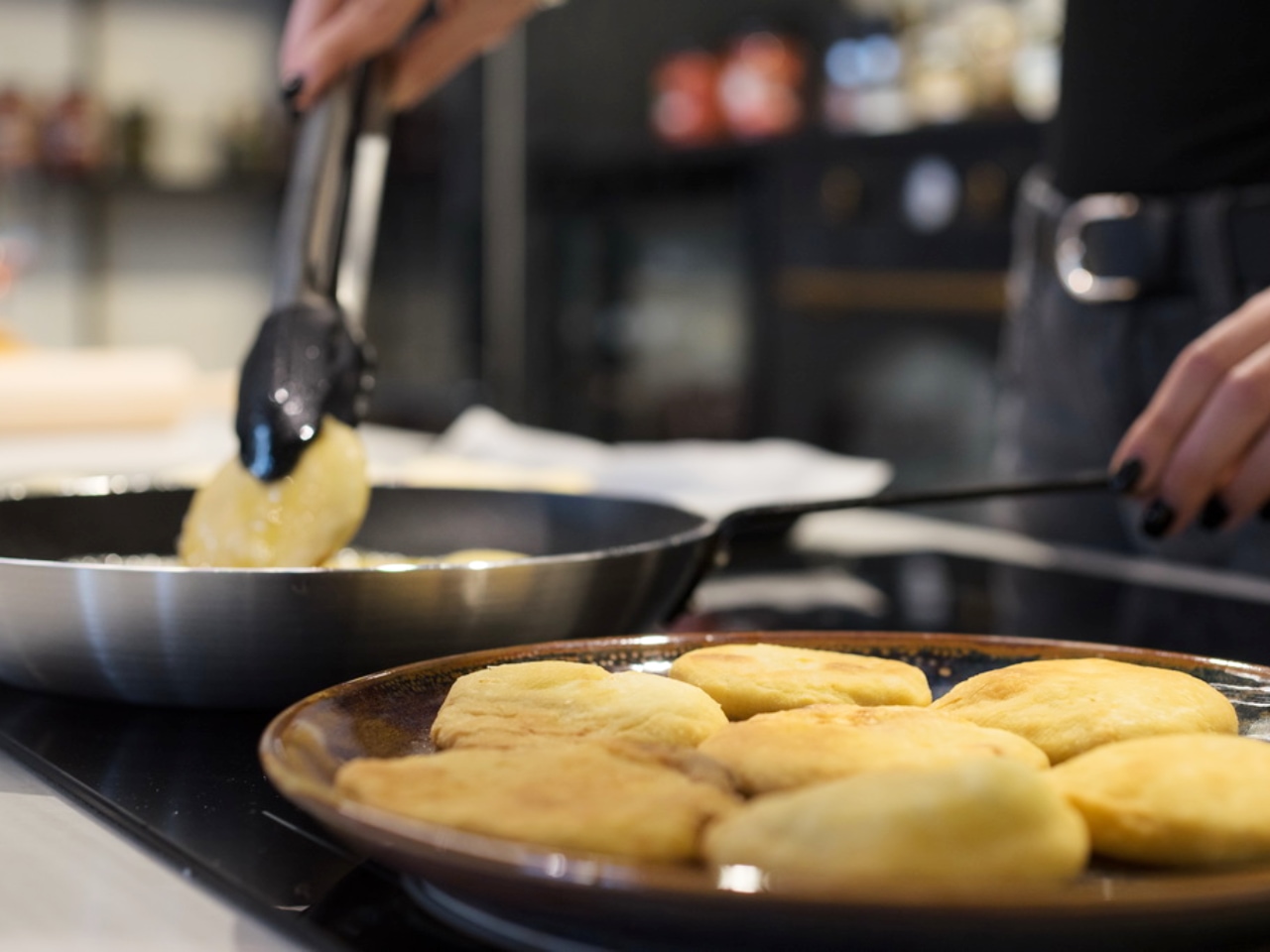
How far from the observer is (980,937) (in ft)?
1.03

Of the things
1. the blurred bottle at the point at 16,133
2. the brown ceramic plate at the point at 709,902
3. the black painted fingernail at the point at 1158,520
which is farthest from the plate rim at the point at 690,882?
the blurred bottle at the point at 16,133

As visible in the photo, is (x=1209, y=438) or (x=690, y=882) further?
(x=1209, y=438)

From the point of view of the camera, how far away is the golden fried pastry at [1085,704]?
0.45 meters

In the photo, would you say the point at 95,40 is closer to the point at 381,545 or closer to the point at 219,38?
the point at 219,38

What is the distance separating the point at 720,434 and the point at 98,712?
3.23 m

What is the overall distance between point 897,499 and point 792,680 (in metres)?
0.31

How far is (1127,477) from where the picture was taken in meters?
0.85

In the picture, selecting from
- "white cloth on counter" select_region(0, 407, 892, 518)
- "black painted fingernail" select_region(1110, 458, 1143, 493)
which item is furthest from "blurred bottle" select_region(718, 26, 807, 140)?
"black painted fingernail" select_region(1110, 458, 1143, 493)

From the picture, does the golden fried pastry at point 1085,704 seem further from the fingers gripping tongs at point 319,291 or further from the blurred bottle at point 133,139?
the blurred bottle at point 133,139

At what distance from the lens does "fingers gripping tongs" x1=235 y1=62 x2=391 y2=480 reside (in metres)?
0.73

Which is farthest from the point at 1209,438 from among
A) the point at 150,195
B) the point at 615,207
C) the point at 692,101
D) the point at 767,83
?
the point at 150,195

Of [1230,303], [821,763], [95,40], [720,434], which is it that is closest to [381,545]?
[821,763]

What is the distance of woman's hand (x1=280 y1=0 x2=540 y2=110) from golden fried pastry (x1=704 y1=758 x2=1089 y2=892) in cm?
71

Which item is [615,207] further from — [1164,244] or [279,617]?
[279,617]
